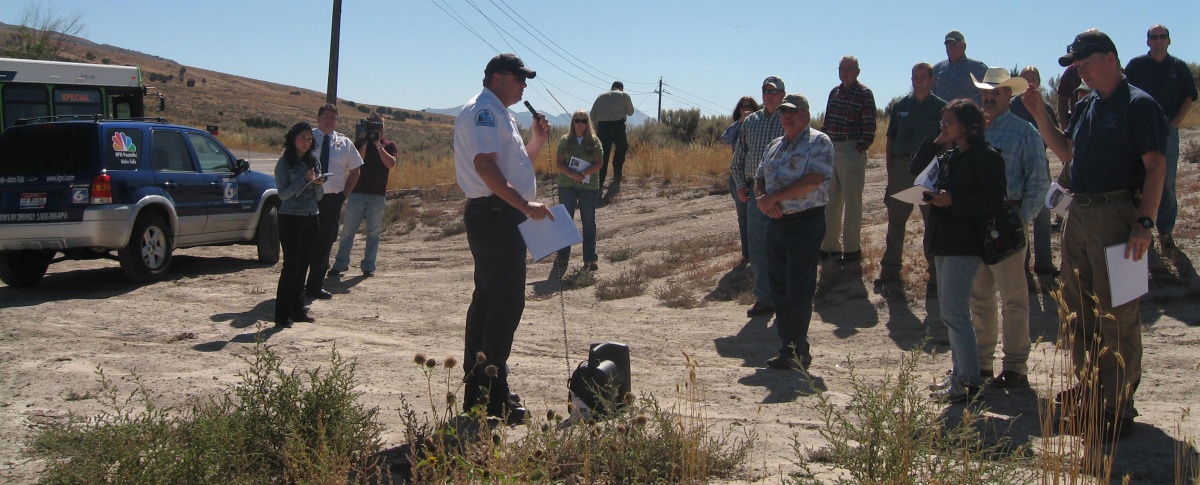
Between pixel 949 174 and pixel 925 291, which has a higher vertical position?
pixel 949 174

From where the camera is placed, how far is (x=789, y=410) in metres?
5.49

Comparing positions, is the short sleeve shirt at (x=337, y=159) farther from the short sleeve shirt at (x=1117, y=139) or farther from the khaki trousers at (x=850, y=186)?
the short sleeve shirt at (x=1117, y=139)

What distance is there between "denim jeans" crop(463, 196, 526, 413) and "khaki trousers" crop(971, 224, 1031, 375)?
9.15 ft

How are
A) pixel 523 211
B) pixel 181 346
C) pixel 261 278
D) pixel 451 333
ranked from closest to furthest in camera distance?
pixel 523 211
pixel 181 346
pixel 451 333
pixel 261 278

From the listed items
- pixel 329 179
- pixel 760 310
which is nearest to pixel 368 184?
pixel 329 179

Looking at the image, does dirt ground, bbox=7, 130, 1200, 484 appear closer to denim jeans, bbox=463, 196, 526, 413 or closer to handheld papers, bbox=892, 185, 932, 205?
denim jeans, bbox=463, 196, 526, 413

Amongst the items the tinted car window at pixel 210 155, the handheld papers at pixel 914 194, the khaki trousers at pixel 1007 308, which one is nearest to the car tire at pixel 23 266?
the tinted car window at pixel 210 155

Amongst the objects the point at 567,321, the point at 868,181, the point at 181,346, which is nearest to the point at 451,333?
the point at 567,321

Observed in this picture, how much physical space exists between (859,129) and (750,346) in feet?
9.74

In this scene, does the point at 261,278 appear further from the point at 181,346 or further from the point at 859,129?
the point at 859,129

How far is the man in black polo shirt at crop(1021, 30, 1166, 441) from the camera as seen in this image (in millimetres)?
4652

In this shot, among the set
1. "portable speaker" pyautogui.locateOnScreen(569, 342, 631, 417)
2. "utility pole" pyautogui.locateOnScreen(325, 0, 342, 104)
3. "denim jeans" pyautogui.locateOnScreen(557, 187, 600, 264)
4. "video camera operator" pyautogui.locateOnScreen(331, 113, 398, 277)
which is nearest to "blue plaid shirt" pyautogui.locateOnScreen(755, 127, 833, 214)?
"portable speaker" pyautogui.locateOnScreen(569, 342, 631, 417)

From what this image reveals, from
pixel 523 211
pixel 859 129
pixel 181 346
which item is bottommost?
pixel 181 346

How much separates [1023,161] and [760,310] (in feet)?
9.88
